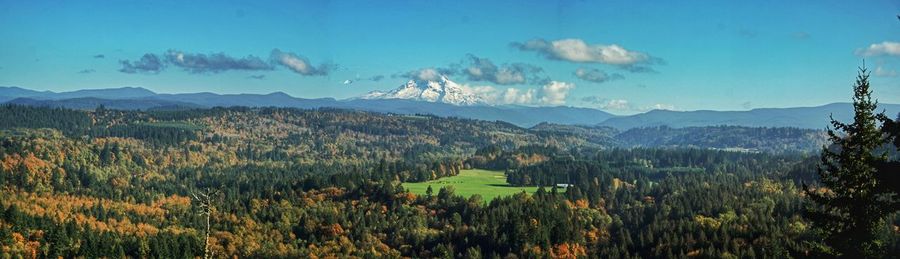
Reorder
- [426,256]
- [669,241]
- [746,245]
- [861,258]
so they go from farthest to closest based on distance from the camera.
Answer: [426,256], [669,241], [746,245], [861,258]

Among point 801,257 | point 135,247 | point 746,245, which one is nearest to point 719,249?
point 746,245

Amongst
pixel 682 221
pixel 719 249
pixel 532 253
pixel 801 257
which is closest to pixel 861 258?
pixel 801 257

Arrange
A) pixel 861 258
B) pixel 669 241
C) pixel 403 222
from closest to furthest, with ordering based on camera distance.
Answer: pixel 861 258 → pixel 669 241 → pixel 403 222

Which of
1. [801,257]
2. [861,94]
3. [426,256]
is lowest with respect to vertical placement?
[426,256]

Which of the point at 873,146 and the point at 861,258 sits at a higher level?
the point at 873,146

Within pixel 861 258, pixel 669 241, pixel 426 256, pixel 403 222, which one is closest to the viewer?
pixel 861 258

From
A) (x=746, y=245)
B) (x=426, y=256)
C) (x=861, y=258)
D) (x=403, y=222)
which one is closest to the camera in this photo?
(x=861, y=258)

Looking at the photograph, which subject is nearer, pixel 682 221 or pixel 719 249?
pixel 719 249

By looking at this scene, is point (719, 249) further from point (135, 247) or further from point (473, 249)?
point (135, 247)

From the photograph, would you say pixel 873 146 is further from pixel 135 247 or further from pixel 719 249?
pixel 135 247
